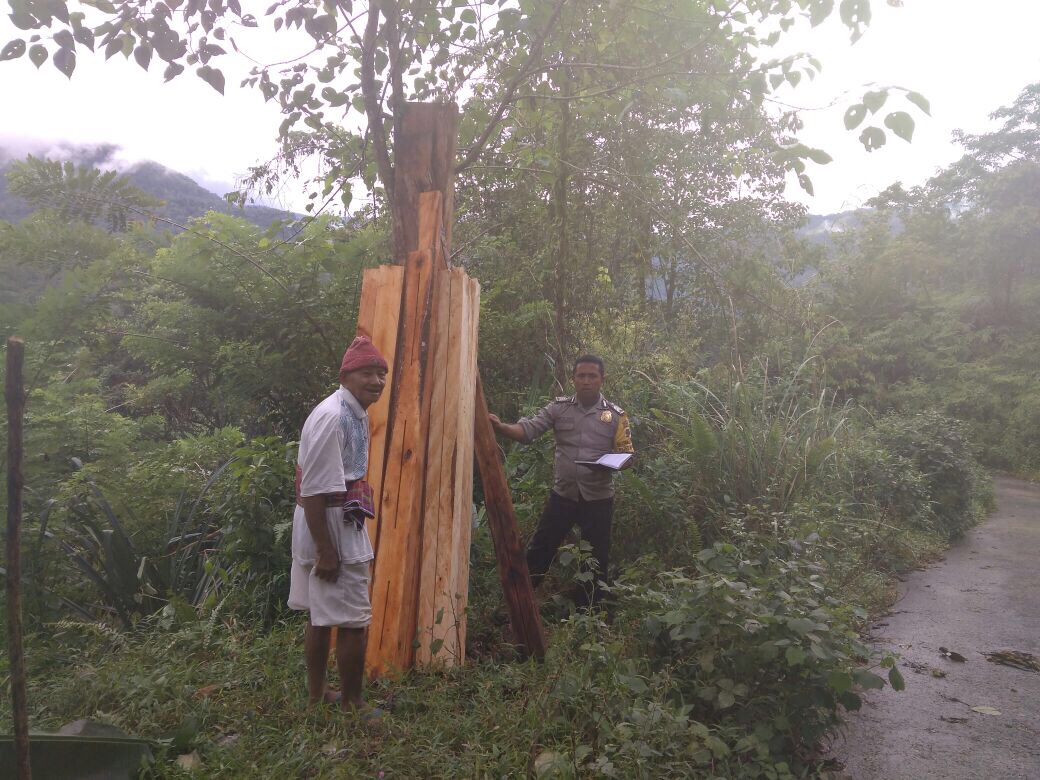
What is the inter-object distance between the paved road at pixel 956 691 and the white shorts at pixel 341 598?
233 centimetres

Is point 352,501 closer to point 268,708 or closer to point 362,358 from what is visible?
point 362,358

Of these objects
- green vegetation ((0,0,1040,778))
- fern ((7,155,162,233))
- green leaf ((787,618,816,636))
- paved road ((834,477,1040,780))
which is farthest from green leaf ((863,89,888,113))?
fern ((7,155,162,233))

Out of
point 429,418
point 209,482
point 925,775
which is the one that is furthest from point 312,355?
point 925,775

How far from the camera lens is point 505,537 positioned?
4.35 meters

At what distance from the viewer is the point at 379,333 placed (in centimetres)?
429

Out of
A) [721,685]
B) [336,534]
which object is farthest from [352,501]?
[721,685]

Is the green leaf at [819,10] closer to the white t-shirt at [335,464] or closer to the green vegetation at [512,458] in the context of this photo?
the green vegetation at [512,458]

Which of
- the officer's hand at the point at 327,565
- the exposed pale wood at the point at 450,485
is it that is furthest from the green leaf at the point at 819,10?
the officer's hand at the point at 327,565

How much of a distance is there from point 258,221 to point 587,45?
3.57 meters

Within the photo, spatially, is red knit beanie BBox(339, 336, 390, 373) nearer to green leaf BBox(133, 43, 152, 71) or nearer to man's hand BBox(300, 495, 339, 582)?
man's hand BBox(300, 495, 339, 582)

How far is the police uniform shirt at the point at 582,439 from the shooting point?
5195 millimetres

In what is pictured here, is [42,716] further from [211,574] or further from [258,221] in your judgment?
[258,221]

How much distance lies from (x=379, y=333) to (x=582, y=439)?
170 cm

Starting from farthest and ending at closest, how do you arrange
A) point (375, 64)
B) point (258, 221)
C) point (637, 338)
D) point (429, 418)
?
1. point (637, 338)
2. point (258, 221)
3. point (375, 64)
4. point (429, 418)
